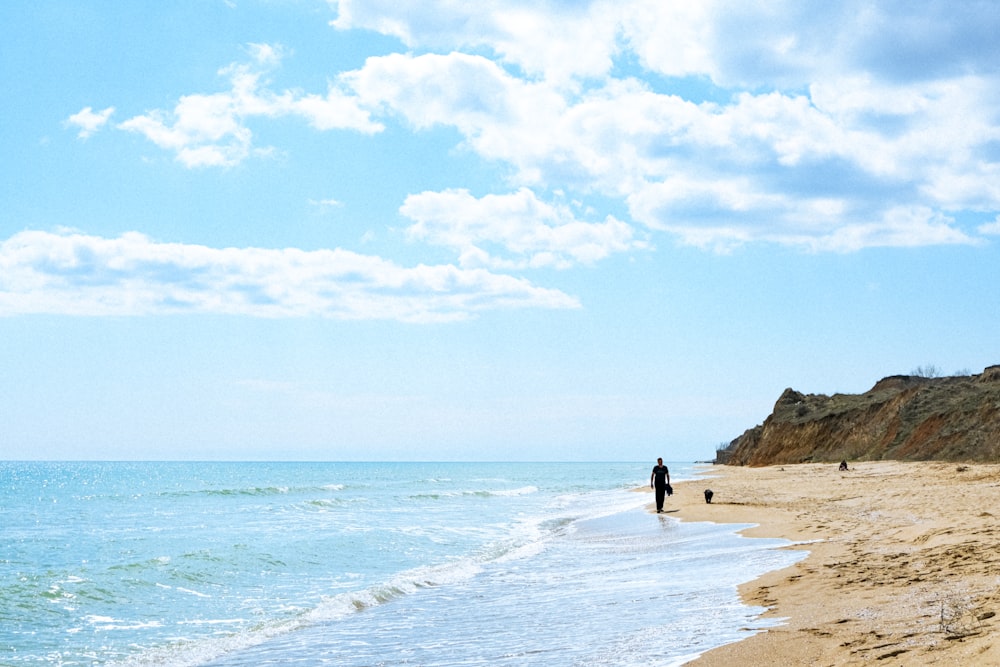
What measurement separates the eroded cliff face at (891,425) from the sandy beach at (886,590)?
2918 centimetres

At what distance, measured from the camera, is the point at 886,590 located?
28.6 ft

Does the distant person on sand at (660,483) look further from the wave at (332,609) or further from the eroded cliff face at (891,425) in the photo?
the eroded cliff face at (891,425)

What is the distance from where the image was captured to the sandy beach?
20.1 ft

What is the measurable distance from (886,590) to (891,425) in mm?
55812

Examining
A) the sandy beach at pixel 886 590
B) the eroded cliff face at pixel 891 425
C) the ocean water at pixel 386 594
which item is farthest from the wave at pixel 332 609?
the eroded cliff face at pixel 891 425

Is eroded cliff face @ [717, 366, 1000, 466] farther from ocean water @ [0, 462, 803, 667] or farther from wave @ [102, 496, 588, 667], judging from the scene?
wave @ [102, 496, 588, 667]

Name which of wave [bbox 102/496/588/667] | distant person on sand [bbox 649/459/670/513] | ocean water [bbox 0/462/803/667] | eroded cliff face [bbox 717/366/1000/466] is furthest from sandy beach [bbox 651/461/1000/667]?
eroded cliff face [bbox 717/366/1000/466]

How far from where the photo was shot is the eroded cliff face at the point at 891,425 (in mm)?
45781

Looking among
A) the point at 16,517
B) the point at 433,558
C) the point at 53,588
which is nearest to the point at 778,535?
the point at 433,558

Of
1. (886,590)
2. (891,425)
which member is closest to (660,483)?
(886,590)

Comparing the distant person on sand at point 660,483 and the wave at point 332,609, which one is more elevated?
the distant person on sand at point 660,483

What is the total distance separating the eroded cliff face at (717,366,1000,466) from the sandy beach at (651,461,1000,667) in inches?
1149

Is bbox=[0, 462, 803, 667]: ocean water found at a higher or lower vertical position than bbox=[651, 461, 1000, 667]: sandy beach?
lower

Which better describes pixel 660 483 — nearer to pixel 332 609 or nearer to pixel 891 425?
pixel 332 609
